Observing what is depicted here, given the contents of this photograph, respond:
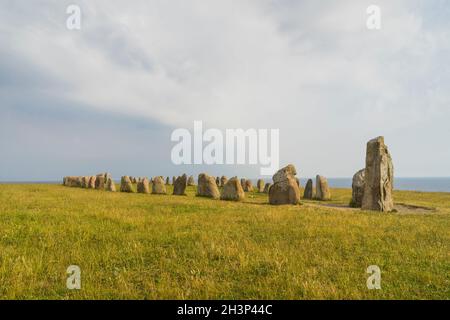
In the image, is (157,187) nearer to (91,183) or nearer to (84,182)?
(91,183)

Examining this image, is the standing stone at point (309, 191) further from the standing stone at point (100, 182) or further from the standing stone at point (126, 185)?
the standing stone at point (100, 182)

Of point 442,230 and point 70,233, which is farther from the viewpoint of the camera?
point 442,230

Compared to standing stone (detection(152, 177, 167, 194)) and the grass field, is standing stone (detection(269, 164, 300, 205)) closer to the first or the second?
the grass field

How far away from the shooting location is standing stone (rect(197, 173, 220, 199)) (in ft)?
101

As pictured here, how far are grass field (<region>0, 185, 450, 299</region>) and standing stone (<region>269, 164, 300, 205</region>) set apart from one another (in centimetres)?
1110

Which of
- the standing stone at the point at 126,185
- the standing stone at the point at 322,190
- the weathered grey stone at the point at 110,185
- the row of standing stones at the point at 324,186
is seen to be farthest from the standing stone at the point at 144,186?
the standing stone at the point at 322,190

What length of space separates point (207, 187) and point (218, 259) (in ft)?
76.6

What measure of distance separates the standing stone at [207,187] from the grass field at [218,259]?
17575 millimetres

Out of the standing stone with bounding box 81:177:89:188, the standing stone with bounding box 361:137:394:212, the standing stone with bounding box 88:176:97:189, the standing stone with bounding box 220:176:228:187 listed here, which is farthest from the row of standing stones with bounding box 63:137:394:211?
the standing stone with bounding box 220:176:228:187

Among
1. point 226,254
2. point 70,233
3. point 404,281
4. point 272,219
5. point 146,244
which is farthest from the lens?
point 272,219

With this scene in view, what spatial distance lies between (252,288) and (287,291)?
2.19 ft

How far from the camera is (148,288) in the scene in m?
5.99
